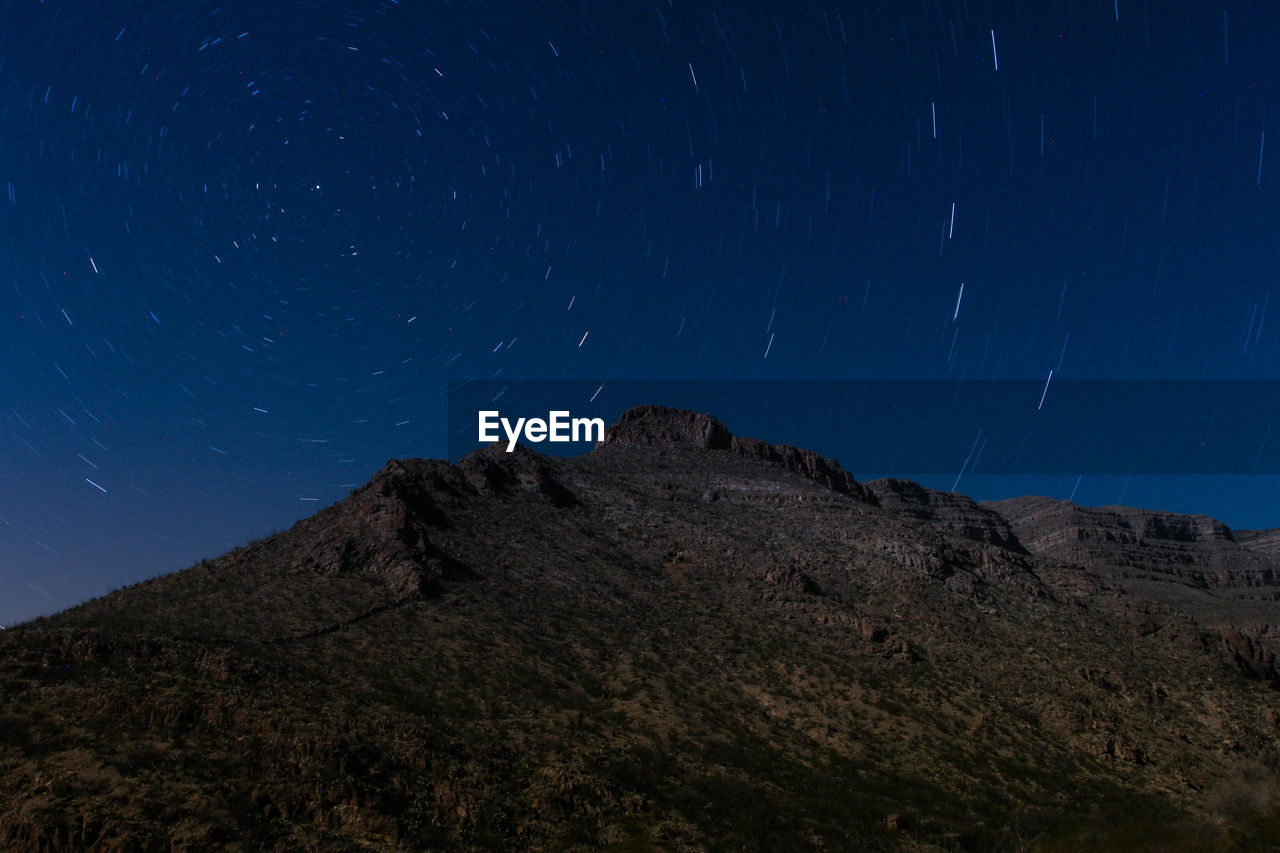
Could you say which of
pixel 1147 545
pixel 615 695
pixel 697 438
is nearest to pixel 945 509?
pixel 1147 545

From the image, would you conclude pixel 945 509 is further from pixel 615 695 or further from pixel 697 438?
pixel 615 695

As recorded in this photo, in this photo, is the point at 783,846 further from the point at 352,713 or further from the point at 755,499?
the point at 755,499

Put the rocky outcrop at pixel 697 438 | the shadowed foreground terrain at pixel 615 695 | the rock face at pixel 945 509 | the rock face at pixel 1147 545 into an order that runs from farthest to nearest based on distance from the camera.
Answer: the rock face at pixel 945 509 → the rock face at pixel 1147 545 → the rocky outcrop at pixel 697 438 → the shadowed foreground terrain at pixel 615 695

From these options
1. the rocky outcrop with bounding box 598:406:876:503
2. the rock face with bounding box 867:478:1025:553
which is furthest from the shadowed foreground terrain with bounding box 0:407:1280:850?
the rock face with bounding box 867:478:1025:553

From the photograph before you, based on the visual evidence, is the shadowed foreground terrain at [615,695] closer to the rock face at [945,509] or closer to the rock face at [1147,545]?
the rock face at [945,509]

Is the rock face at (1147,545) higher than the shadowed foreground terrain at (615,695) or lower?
higher

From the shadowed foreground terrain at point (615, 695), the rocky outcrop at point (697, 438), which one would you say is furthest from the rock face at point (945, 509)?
the shadowed foreground terrain at point (615, 695)

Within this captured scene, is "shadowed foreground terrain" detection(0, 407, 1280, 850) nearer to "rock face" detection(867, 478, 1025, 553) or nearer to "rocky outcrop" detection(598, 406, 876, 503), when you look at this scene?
"rocky outcrop" detection(598, 406, 876, 503)
